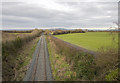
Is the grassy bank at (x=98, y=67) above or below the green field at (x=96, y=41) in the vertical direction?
below

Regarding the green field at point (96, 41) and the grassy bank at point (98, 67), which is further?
the green field at point (96, 41)

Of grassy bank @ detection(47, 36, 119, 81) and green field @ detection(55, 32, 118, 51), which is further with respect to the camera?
green field @ detection(55, 32, 118, 51)

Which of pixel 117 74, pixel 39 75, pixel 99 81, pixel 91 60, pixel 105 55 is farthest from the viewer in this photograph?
pixel 39 75

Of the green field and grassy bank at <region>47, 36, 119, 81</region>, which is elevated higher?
the green field

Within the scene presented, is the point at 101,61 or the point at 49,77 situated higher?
the point at 101,61

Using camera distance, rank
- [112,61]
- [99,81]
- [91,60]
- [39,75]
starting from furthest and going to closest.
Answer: [39,75]
[91,60]
[112,61]
[99,81]

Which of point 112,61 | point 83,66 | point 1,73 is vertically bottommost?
point 1,73

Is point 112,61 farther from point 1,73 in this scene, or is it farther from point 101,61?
point 1,73

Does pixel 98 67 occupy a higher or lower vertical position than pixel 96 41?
lower

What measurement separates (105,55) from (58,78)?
476cm

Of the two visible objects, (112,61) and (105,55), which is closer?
(112,61)

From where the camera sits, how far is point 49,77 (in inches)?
328

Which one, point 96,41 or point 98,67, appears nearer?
point 98,67

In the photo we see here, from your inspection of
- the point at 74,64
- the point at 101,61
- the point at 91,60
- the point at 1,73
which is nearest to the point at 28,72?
the point at 1,73
